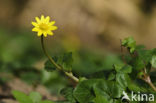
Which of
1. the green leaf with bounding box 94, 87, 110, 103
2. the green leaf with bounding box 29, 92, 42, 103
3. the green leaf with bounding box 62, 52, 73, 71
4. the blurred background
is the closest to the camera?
the green leaf with bounding box 94, 87, 110, 103

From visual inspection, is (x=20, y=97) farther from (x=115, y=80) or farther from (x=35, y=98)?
(x=115, y=80)

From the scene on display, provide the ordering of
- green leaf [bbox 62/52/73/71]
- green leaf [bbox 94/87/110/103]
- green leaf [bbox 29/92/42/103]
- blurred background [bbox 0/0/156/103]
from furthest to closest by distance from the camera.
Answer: blurred background [bbox 0/0/156/103]
green leaf [bbox 29/92/42/103]
green leaf [bbox 62/52/73/71]
green leaf [bbox 94/87/110/103]

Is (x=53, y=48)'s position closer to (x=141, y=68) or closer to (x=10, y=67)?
(x=10, y=67)

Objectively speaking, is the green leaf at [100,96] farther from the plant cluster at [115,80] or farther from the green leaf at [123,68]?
the green leaf at [123,68]

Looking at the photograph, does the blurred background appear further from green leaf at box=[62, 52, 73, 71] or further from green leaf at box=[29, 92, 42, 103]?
green leaf at box=[62, 52, 73, 71]

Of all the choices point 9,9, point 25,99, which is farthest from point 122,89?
point 9,9

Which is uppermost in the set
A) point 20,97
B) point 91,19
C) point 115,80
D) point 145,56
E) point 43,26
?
point 91,19

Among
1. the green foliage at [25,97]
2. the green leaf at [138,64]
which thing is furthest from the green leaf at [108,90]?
the green foliage at [25,97]

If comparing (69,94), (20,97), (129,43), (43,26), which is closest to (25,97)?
(20,97)

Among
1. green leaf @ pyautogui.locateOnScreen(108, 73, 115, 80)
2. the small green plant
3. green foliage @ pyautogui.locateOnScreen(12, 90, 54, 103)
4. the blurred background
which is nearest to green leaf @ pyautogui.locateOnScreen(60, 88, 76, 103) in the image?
the small green plant

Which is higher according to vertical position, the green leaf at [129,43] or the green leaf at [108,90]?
the green leaf at [129,43]

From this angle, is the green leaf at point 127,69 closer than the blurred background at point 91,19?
Yes

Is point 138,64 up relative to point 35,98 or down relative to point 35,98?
up
